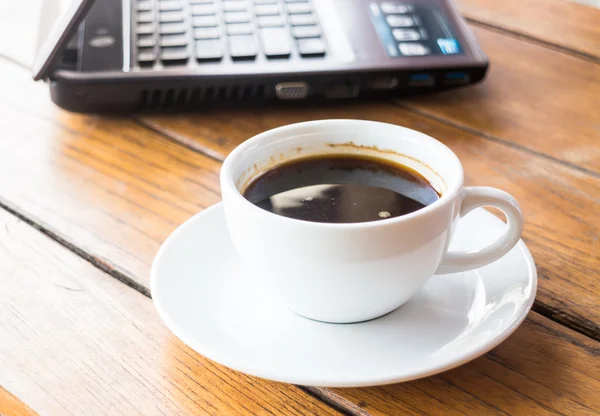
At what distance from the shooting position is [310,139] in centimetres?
47

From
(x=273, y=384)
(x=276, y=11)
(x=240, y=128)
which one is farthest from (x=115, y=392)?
(x=276, y=11)

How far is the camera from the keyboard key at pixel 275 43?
653mm

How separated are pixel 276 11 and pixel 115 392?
18.0 inches

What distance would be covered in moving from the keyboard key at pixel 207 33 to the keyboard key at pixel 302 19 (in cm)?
7

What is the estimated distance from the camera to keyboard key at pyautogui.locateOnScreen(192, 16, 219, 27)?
0.70m

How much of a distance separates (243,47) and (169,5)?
12 centimetres

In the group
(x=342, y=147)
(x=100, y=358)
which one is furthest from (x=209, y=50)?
(x=100, y=358)

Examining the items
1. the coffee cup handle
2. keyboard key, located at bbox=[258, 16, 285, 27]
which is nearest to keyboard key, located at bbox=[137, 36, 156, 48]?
keyboard key, located at bbox=[258, 16, 285, 27]

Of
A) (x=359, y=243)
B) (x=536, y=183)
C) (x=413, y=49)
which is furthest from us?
(x=413, y=49)

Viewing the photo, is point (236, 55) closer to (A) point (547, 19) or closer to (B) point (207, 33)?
(B) point (207, 33)

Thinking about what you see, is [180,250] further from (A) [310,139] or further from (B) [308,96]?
(B) [308,96]

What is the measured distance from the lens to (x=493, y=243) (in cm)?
43

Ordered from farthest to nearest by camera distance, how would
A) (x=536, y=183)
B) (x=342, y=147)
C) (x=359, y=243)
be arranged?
1. (x=536, y=183)
2. (x=342, y=147)
3. (x=359, y=243)

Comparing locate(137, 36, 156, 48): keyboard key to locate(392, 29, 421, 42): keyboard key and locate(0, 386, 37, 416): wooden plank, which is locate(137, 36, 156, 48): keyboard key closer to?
locate(392, 29, 421, 42): keyboard key
